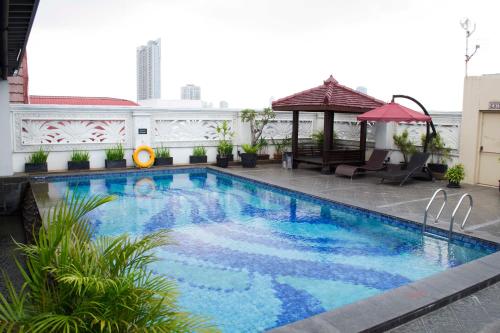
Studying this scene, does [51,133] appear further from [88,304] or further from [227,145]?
[88,304]

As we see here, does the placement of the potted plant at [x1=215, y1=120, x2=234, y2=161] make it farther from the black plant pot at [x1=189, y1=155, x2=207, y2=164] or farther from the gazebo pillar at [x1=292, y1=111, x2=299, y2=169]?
the gazebo pillar at [x1=292, y1=111, x2=299, y2=169]

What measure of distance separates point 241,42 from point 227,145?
8228 mm

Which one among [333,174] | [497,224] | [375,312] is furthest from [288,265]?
[333,174]

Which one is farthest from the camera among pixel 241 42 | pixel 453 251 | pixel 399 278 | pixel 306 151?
pixel 241 42

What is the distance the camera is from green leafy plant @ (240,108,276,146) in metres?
15.2

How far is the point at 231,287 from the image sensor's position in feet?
16.9

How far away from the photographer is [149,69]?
3241cm

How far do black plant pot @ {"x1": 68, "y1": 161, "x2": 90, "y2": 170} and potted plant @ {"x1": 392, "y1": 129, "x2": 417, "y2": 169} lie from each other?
31.4 ft

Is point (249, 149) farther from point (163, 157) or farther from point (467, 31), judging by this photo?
point (467, 31)

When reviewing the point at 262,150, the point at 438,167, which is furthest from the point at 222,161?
the point at 438,167

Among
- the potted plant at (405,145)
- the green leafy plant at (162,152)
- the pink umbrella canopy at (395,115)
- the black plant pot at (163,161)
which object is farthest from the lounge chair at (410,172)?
the green leafy plant at (162,152)

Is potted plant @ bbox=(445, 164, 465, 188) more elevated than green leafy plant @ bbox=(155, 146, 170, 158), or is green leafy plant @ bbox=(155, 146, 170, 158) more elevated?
green leafy plant @ bbox=(155, 146, 170, 158)

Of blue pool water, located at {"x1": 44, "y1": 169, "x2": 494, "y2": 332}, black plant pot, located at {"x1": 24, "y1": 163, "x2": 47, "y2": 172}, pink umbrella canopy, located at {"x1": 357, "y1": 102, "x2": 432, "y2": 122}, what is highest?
pink umbrella canopy, located at {"x1": 357, "y1": 102, "x2": 432, "y2": 122}

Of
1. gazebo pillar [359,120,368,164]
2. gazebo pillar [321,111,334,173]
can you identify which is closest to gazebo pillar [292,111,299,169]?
gazebo pillar [321,111,334,173]
